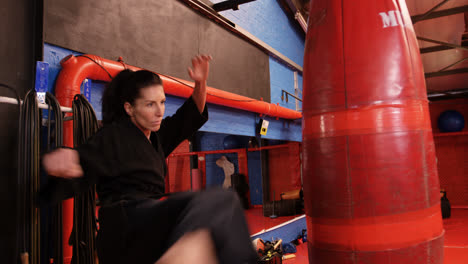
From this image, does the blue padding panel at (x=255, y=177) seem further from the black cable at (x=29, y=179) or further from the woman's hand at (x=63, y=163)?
the woman's hand at (x=63, y=163)

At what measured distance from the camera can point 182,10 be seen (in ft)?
11.7

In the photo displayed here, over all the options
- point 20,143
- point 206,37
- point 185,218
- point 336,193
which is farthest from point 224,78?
point 185,218

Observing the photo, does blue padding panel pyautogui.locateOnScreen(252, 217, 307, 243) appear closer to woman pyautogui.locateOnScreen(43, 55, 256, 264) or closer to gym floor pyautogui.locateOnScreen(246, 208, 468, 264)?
gym floor pyautogui.locateOnScreen(246, 208, 468, 264)

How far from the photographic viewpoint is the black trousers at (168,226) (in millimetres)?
1025

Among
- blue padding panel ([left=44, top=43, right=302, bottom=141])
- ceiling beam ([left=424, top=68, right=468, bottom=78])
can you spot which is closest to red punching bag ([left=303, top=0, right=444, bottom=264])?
blue padding panel ([left=44, top=43, right=302, bottom=141])

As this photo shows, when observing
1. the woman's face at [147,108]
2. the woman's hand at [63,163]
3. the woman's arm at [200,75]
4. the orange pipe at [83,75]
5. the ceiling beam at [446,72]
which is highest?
the ceiling beam at [446,72]

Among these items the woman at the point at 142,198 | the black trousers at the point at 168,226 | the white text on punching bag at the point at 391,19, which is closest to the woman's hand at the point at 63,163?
the woman at the point at 142,198

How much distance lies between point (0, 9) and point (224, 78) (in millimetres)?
2570

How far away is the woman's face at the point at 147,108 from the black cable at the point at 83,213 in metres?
0.43

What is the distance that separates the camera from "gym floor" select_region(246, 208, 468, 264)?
14.8 feet

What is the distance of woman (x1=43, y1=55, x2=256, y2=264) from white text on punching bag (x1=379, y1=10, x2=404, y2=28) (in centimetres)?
145

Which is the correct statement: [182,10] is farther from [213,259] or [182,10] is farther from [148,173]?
[213,259]

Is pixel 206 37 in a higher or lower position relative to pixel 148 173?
higher

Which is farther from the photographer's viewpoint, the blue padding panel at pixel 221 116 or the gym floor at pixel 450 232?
the gym floor at pixel 450 232
